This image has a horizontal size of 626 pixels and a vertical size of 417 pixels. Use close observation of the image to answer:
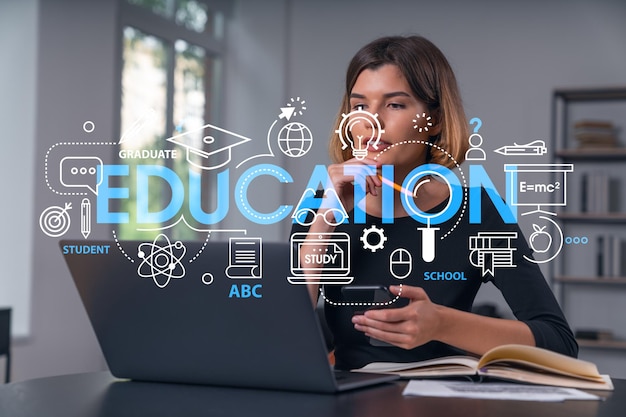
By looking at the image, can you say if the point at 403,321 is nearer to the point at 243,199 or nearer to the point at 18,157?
the point at 18,157

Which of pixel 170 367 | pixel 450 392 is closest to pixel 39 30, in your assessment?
pixel 170 367

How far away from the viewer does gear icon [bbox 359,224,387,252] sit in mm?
1379

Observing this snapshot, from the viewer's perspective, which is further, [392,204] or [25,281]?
[25,281]

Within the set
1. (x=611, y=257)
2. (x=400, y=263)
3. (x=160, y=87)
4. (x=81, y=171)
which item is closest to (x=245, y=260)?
(x=400, y=263)

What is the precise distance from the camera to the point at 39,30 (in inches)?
132

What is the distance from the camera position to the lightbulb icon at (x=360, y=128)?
1.40 m

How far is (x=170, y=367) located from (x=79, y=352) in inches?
108

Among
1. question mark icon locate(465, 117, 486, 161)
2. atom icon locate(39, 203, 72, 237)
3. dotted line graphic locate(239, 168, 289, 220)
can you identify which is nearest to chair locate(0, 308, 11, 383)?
atom icon locate(39, 203, 72, 237)

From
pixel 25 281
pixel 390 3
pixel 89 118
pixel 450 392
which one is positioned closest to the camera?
pixel 450 392

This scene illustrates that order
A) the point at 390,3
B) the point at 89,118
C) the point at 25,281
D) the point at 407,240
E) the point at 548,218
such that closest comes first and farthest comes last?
the point at 407,240, the point at 25,281, the point at 89,118, the point at 548,218, the point at 390,3

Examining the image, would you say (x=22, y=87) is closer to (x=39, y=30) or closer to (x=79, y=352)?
(x=39, y=30)

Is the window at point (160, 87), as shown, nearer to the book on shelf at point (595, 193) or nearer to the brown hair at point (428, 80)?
the book on shelf at point (595, 193)

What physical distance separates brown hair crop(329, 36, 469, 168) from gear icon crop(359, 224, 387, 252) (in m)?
0.18

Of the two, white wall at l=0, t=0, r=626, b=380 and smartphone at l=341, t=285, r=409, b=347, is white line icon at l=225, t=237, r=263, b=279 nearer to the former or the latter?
smartphone at l=341, t=285, r=409, b=347
